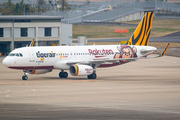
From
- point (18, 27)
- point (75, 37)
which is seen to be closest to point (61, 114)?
point (18, 27)

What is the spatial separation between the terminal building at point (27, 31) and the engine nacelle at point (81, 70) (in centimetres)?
4763

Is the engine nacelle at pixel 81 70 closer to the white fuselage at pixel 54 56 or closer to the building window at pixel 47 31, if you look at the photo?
the white fuselage at pixel 54 56

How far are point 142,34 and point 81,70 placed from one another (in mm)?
15067

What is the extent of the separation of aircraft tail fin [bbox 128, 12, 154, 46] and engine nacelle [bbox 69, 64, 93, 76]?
1215 cm

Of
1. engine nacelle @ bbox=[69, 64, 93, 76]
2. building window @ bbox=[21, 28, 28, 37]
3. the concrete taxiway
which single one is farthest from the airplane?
building window @ bbox=[21, 28, 28, 37]

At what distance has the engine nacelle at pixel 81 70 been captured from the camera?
146 ft

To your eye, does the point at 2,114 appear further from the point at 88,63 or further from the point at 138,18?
the point at 138,18

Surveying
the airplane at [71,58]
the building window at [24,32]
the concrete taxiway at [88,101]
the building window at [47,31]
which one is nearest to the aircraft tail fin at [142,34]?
the airplane at [71,58]

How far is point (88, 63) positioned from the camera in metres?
47.7

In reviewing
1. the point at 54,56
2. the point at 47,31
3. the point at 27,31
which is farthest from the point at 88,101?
the point at 27,31

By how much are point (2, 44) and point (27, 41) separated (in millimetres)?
6803

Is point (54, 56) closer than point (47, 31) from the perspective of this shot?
Yes

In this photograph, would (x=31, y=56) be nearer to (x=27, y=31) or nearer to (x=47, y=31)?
(x=27, y=31)

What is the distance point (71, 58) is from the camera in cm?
4756
